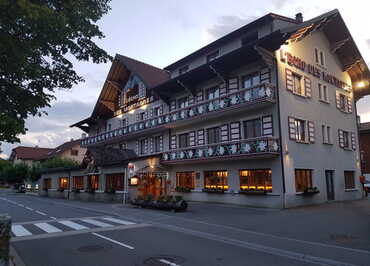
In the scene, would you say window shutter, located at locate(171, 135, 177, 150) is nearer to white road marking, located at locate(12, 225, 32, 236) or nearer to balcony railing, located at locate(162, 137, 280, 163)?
balcony railing, located at locate(162, 137, 280, 163)

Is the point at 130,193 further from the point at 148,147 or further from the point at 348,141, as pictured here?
the point at 348,141

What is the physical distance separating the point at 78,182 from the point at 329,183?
27.2 metres

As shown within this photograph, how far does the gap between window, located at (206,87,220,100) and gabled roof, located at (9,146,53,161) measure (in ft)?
217

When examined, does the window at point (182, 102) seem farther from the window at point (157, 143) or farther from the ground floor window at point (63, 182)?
the ground floor window at point (63, 182)

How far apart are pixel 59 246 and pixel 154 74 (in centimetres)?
2723

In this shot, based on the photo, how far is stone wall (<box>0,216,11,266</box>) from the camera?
20.3 feet

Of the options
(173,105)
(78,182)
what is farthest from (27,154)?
(173,105)

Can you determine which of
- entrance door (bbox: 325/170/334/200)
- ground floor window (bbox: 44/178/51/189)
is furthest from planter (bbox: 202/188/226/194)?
ground floor window (bbox: 44/178/51/189)

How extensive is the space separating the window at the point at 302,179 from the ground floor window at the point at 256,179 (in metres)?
2.09

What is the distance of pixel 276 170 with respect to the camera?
20.2 m

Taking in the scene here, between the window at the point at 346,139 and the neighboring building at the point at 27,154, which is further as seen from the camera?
the neighboring building at the point at 27,154

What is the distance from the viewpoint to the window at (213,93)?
2470 cm

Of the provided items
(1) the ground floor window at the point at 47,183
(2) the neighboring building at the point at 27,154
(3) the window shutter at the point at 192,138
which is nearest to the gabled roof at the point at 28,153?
(2) the neighboring building at the point at 27,154

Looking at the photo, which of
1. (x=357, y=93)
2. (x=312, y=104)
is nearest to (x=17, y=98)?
(x=312, y=104)
